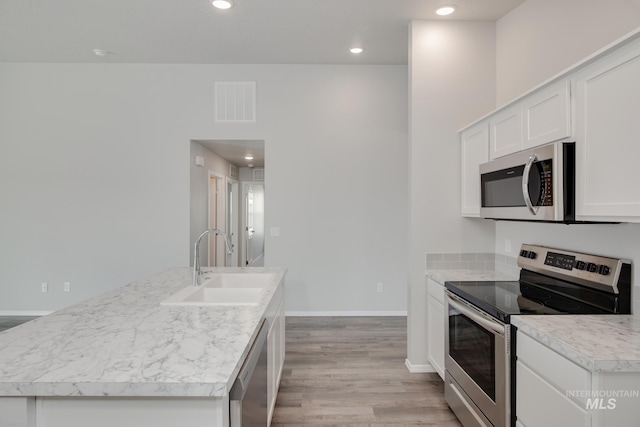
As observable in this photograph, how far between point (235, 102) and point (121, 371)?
12.6ft

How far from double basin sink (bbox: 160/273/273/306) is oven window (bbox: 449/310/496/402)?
4.15 ft

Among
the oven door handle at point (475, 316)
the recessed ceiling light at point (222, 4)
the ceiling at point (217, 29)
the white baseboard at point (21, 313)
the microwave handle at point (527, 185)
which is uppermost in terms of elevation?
the ceiling at point (217, 29)

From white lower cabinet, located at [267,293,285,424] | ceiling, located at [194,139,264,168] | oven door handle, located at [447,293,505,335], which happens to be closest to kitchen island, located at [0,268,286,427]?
white lower cabinet, located at [267,293,285,424]

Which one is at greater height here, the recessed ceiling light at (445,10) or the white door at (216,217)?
the recessed ceiling light at (445,10)

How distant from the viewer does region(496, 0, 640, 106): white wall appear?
A: 188 centimetres

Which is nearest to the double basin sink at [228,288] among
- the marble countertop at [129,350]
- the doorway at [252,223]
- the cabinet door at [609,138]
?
the marble countertop at [129,350]

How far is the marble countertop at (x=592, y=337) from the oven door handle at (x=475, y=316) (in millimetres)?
98

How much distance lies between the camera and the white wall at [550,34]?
6.16ft

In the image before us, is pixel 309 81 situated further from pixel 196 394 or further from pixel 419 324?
pixel 196 394

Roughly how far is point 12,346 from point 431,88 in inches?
124

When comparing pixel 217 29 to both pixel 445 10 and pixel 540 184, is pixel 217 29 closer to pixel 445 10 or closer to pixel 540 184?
pixel 445 10

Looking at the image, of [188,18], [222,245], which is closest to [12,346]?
[188,18]

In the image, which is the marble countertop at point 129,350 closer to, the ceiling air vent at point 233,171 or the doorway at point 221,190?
the doorway at point 221,190

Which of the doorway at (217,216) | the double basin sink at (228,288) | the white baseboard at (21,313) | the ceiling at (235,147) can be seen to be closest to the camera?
the double basin sink at (228,288)
